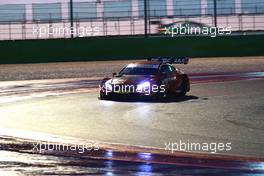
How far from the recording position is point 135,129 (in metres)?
12.7

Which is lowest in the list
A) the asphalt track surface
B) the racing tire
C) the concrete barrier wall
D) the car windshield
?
the asphalt track surface

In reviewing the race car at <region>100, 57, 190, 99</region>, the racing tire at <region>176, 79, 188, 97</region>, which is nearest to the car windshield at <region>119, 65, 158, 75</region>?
the race car at <region>100, 57, 190, 99</region>

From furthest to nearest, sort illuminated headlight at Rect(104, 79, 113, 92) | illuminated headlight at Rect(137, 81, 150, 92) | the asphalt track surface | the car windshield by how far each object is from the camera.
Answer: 1. the car windshield
2. illuminated headlight at Rect(104, 79, 113, 92)
3. illuminated headlight at Rect(137, 81, 150, 92)
4. the asphalt track surface

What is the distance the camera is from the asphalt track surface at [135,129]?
29.5 ft

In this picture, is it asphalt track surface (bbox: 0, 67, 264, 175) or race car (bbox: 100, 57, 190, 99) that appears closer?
asphalt track surface (bbox: 0, 67, 264, 175)

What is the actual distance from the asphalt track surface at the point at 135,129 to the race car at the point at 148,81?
514 millimetres

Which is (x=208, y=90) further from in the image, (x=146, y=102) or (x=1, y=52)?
(x=1, y=52)

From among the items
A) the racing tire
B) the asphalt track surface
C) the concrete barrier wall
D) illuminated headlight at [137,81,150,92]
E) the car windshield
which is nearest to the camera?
the asphalt track surface

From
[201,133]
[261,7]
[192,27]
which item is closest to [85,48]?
[192,27]

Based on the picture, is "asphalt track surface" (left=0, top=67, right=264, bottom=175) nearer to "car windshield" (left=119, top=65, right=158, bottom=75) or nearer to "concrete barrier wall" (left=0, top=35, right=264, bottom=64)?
"car windshield" (left=119, top=65, right=158, bottom=75)

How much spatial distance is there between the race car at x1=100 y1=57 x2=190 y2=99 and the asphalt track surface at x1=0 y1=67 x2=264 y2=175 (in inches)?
20.2

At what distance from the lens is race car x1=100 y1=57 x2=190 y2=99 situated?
18.6 m

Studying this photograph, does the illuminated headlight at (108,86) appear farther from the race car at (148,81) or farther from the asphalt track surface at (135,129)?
the asphalt track surface at (135,129)

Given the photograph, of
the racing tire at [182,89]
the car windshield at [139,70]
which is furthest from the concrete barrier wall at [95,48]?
the car windshield at [139,70]
